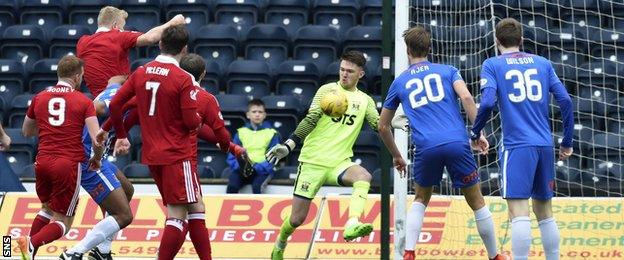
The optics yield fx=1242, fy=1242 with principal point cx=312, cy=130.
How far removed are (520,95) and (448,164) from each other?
0.87m

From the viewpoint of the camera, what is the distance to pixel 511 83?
9.45 m

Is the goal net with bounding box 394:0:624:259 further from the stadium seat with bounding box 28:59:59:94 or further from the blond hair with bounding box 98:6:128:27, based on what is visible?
the stadium seat with bounding box 28:59:59:94

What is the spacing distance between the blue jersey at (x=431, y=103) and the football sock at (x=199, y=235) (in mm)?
1842

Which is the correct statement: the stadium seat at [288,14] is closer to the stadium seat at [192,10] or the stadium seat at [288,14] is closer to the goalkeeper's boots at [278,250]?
the stadium seat at [192,10]

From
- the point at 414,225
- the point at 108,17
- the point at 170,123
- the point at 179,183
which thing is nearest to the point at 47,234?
the point at 179,183

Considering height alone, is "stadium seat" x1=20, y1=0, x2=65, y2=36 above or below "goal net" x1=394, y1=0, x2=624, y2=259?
above

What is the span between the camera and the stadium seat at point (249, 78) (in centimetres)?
1653

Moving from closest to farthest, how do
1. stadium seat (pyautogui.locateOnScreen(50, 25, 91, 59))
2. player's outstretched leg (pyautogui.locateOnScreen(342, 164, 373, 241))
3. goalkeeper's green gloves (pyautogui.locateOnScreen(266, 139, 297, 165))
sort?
player's outstretched leg (pyautogui.locateOnScreen(342, 164, 373, 241)), goalkeeper's green gloves (pyautogui.locateOnScreen(266, 139, 297, 165)), stadium seat (pyautogui.locateOnScreen(50, 25, 91, 59))

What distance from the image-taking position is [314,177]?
11.4 metres

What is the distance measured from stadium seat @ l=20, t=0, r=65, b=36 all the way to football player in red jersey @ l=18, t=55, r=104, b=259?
7833 mm

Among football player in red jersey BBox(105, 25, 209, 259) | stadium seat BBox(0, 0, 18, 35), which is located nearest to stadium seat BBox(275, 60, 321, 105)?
stadium seat BBox(0, 0, 18, 35)

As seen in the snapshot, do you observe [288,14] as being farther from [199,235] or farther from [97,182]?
[199,235]

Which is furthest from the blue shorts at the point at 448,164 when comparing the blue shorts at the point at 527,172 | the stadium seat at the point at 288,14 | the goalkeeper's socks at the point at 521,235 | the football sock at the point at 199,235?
the stadium seat at the point at 288,14

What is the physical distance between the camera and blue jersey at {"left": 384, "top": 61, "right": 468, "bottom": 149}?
32.4 ft
